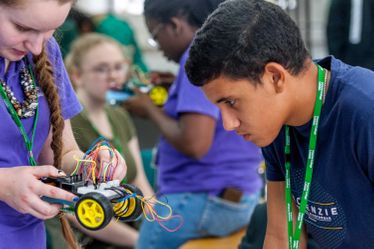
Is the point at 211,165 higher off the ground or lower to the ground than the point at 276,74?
lower

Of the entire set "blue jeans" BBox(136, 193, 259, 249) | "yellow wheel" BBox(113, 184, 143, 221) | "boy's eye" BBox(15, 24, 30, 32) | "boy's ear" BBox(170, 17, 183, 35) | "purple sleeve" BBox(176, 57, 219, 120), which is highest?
"boy's eye" BBox(15, 24, 30, 32)

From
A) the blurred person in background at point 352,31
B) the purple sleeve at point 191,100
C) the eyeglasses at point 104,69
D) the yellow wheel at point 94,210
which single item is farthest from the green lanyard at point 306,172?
the blurred person in background at point 352,31

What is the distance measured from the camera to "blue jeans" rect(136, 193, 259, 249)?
2660mm

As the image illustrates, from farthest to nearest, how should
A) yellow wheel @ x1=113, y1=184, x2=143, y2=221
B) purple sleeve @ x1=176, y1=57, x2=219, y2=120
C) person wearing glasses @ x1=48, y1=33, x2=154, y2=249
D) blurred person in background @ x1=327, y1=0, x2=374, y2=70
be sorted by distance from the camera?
blurred person in background @ x1=327, y1=0, x2=374, y2=70
person wearing glasses @ x1=48, y1=33, x2=154, y2=249
purple sleeve @ x1=176, y1=57, x2=219, y2=120
yellow wheel @ x1=113, y1=184, x2=143, y2=221

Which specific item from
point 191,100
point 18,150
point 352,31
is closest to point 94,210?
point 18,150

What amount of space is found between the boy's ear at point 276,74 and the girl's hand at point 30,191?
55cm

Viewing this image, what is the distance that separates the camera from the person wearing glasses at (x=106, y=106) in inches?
130

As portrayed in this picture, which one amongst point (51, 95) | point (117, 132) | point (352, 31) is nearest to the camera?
point (51, 95)

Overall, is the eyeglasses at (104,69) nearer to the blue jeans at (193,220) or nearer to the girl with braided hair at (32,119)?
the blue jeans at (193,220)

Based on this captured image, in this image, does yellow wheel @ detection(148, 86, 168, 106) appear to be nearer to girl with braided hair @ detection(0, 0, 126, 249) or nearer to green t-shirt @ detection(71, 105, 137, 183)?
green t-shirt @ detection(71, 105, 137, 183)

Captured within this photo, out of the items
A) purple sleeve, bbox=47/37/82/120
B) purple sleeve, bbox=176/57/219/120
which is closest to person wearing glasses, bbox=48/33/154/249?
purple sleeve, bbox=176/57/219/120

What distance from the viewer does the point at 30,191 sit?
4.71 ft

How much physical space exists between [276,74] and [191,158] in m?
1.09

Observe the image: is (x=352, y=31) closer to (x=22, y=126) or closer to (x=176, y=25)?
(x=176, y=25)
